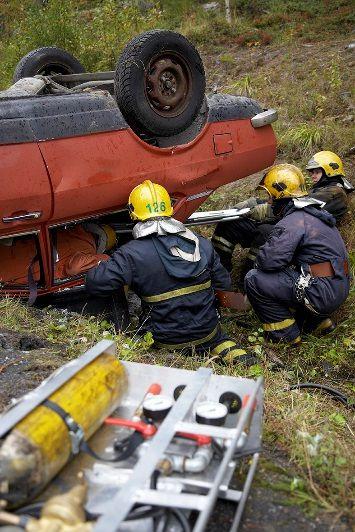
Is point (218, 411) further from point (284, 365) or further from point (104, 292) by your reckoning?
point (284, 365)

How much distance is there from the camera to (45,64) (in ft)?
16.8

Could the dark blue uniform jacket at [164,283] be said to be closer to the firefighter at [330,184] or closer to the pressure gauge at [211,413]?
the pressure gauge at [211,413]

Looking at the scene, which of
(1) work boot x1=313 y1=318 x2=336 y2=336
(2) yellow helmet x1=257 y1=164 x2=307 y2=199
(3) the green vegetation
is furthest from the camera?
(2) yellow helmet x1=257 y1=164 x2=307 y2=199

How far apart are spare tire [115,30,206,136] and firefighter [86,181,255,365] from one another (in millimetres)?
504

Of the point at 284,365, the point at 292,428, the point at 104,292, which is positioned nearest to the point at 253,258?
the point at 284,365

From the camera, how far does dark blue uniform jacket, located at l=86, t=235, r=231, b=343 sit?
3818 millimetres

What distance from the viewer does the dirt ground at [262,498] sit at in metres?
2.00

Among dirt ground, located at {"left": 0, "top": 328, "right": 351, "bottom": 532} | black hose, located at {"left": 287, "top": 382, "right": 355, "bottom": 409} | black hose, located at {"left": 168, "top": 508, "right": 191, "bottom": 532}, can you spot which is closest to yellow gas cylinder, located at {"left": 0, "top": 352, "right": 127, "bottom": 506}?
black hose, located at {"left": 168, "top": 508, "right": 191, "bottom": 532}

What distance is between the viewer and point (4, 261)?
13.0 feet

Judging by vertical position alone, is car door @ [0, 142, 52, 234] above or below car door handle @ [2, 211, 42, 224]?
above

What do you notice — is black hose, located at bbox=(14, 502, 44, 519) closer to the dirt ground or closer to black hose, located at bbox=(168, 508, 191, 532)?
black hose, located at bbox=(168, 508, 191, 532)

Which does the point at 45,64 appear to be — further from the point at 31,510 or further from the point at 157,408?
the point at 31,510

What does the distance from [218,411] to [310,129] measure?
6.06 meters

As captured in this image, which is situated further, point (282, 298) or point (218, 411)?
point (282, 298)
